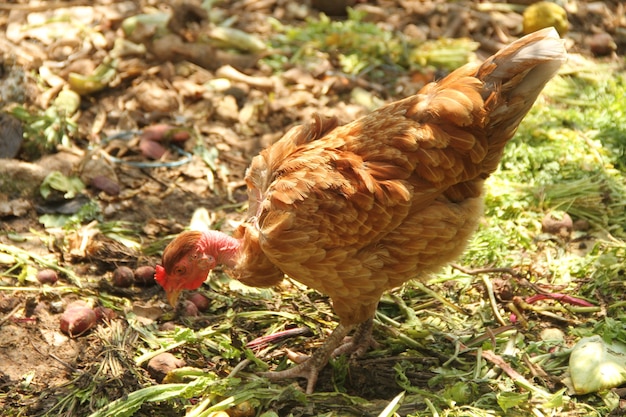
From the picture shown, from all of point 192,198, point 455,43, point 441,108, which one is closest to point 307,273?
point 441,108

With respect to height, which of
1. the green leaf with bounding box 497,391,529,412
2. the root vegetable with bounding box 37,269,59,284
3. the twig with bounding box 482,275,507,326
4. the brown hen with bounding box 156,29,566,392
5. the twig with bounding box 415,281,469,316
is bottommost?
the root vegetable with bounding box 37,269,59,284

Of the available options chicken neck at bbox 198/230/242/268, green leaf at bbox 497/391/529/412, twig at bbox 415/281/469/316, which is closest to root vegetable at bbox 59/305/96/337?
chicken neck at bbox 198/230/242/268

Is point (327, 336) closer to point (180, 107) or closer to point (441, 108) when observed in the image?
point (441, 108)

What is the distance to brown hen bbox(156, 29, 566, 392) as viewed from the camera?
12.2 feet

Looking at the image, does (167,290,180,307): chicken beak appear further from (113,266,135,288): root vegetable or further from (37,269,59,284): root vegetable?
(37,269,59,284): root vegetable

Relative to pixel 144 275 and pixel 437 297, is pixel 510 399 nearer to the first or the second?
pixel 437 297

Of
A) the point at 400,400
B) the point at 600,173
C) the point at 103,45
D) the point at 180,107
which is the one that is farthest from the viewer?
the point at 103,45

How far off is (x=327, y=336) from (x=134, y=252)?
4.71ft

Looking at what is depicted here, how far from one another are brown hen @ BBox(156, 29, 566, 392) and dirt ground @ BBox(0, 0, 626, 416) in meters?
0.60

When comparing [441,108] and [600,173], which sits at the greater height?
[441,108]

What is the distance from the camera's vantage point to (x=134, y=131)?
19.7 ft

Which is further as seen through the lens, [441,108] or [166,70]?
[166,70]

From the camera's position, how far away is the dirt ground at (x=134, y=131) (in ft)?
13.4

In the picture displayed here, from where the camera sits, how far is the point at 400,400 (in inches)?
143
